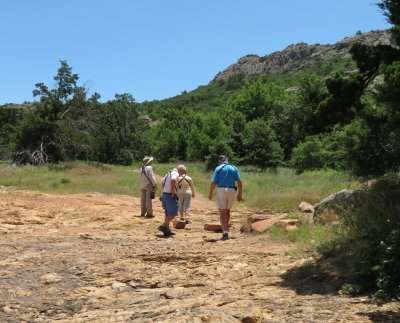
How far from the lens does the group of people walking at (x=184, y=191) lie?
398 inches

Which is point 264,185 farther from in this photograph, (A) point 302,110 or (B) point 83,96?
(A) point 302,110

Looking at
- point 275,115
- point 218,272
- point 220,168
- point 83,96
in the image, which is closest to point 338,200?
point 220,168

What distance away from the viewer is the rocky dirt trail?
513cm

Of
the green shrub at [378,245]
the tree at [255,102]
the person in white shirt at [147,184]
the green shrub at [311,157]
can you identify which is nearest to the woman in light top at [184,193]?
the person in white shirt at [147,184]

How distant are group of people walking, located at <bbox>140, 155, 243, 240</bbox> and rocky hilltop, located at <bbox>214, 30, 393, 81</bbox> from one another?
96.2 metres

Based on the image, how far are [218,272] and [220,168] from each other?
10.6ft

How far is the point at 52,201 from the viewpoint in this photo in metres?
16.2

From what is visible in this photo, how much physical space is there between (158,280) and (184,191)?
6168mm

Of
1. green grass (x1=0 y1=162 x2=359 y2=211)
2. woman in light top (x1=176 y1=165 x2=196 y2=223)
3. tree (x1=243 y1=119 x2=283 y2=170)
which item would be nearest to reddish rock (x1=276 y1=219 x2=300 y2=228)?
woman in light top (x1=176 y1=165 x2=196 y2=223)

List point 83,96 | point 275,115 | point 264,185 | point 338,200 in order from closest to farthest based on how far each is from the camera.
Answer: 1. point 338,200
2. point 264,185
3. point 83,96
4. point 275,115

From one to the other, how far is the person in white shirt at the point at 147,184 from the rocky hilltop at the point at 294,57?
315 ft

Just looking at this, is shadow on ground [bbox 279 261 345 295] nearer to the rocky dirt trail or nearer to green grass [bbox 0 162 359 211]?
the rocky dirt trail

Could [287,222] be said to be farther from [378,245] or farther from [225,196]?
[378,245]

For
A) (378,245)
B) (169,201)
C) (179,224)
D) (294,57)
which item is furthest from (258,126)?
(294,57)
